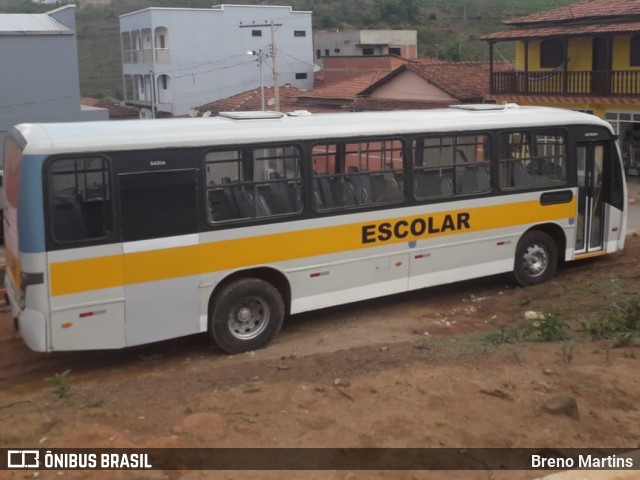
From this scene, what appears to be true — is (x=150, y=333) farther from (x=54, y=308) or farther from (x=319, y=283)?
(x=319, y=283)

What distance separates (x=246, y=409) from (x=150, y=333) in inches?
92.1

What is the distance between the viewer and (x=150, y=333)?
8.46 m

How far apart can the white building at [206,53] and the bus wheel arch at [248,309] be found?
3722 centimetres

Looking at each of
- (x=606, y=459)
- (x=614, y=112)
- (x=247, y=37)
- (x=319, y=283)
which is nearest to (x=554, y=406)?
(x=606, y=459)

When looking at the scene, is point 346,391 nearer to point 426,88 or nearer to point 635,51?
point 635,51

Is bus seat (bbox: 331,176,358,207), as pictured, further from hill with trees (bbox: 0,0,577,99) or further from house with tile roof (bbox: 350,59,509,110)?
hill with trees (bbox: 0,0,577,99)

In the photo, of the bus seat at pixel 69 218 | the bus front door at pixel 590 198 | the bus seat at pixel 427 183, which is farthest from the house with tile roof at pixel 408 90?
the bus seat at pixel 69 218

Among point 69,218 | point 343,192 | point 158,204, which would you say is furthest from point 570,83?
point 69,218

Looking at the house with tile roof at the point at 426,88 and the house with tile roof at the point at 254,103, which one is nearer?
the house with tile roof at the point at 426,88

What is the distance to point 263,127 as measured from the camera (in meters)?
9.18

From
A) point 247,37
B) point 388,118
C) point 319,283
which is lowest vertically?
point 319,283

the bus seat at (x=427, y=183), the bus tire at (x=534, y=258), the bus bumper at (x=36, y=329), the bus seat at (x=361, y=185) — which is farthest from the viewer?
the bus tire at (x=534, y=258)

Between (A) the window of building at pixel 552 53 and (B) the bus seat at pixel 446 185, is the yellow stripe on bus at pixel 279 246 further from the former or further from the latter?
(A) the window of building at pixel 552 53

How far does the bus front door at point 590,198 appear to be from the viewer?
39.0 ft
